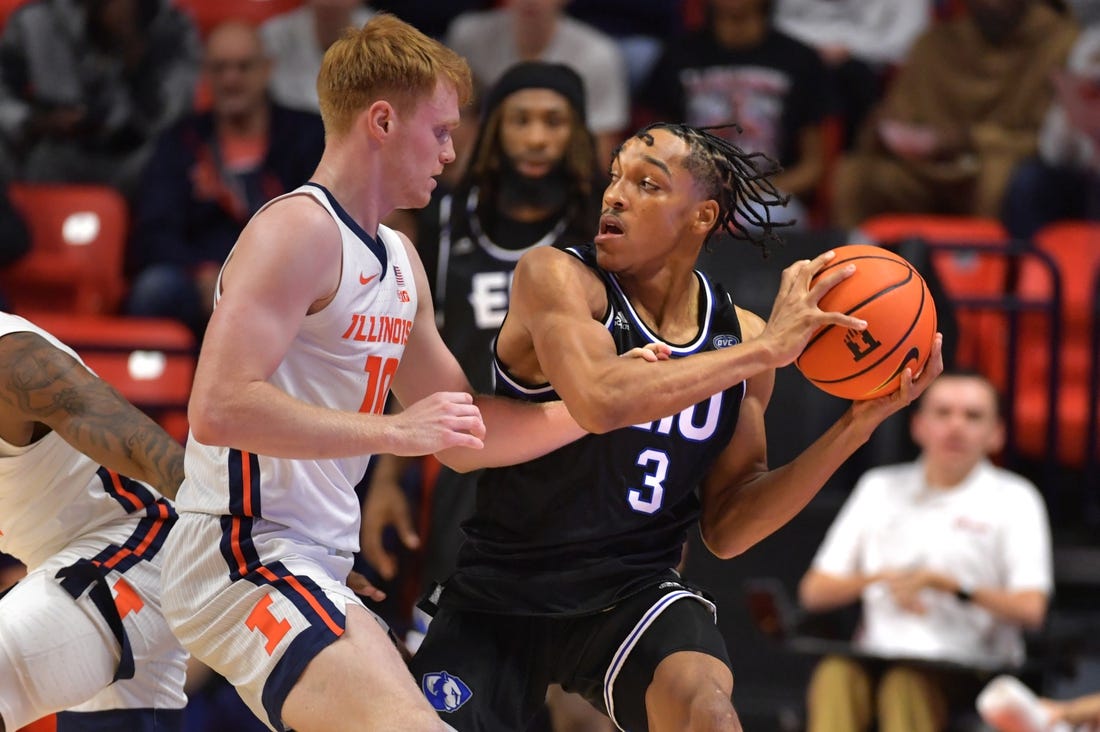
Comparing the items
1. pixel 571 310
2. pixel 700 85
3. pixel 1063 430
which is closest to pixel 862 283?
pixel 571 310

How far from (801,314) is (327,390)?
→ 1021 millimetres

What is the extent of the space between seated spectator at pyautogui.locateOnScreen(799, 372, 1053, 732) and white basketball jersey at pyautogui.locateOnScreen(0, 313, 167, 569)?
3.25 meters

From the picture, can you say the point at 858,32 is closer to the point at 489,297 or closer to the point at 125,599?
the point at 489,297

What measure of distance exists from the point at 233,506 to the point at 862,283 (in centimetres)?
144

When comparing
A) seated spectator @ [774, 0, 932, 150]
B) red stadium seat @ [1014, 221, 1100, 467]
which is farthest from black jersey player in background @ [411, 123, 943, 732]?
seated spectator @ [774, 0, 932, 150]

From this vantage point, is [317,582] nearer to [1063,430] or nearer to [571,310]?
[571,310]

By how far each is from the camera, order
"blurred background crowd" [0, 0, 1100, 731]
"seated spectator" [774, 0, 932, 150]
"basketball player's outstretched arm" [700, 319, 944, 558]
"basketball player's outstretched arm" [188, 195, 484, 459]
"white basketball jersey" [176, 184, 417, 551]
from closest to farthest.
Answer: "basketball player's outstretched arm" [188, 195, 484, 459] → "white basketball jersey" [176, 184, 417, 551] → "basketball player's outstretched arm" [700, 319, 944, 558] → "blurred background crowd" [0, 0, 1100, 731] → "seated spectator" [774, 0, 932, 150]

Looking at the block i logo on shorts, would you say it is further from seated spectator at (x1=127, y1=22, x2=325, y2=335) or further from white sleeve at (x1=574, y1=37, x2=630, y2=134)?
white sleeve at (x1=574, y1=37, x2=630, y2=134)

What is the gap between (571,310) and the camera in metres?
3.61

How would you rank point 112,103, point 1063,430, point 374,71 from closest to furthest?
point 374,71
point 1063,430
point 112,103

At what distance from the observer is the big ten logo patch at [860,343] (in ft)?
11.5

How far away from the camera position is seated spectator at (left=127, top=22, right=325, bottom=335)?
760 cm

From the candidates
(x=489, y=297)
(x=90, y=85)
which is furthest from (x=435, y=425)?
(x=90, y=85)

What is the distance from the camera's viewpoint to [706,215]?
151 inches
